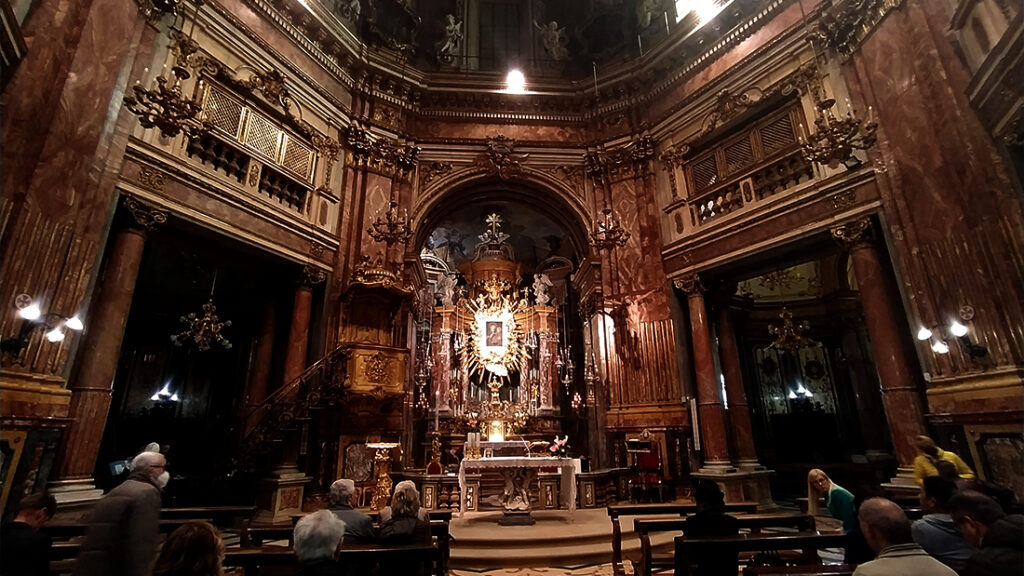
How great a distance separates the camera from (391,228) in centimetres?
914

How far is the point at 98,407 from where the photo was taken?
5.97 meters

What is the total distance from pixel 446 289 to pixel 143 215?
395 inches

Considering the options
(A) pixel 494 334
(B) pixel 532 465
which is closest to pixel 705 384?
(B) pixel 532 465

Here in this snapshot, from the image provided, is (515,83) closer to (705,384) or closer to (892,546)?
(705,384)

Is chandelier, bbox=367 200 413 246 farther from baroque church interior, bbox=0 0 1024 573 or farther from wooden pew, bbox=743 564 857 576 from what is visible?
wooden pew, bbox=743 564 857 576

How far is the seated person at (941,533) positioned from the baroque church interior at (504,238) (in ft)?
10.4

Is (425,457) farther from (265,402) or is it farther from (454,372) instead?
(265,402)

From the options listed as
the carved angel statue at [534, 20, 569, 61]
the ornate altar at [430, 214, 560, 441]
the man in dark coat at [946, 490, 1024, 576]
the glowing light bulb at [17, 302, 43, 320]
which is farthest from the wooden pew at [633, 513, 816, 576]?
the carved angel statue at [534, 20, 569, 61]

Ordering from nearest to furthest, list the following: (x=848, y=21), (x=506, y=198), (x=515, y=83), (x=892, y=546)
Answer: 1. (x=892, y=546)
2. (x=848, y=21)
3. (x=515, y=83)
4. (x=506, y=198)

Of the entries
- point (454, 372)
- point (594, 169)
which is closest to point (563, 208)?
point (594, 169)

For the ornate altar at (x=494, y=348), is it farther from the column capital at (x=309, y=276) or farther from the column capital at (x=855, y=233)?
the column capital at (x=855, y=233)

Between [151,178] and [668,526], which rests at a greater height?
[151,178]

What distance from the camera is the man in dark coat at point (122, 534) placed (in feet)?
7.83

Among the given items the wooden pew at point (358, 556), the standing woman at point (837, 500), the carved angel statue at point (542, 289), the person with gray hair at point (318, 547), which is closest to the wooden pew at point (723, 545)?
the standing woman at point (837, 500)
